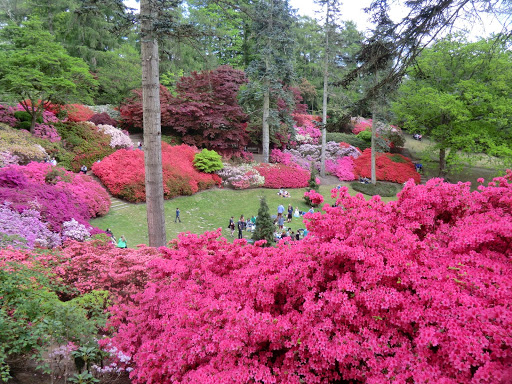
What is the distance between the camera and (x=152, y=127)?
6.77 m

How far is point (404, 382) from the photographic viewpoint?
2152 mm

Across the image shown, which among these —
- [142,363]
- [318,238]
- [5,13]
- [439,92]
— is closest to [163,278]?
[142,363]

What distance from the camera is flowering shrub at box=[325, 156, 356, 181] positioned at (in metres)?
22.0

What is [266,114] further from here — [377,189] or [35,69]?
[35,69]

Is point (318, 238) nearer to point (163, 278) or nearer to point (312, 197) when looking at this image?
point (312, 197)

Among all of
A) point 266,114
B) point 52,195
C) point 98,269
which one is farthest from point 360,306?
point 266,114

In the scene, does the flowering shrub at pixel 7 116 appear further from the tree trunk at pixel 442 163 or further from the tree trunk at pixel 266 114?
the tree trunk at pixel 442 163

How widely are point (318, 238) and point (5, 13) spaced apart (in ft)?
115

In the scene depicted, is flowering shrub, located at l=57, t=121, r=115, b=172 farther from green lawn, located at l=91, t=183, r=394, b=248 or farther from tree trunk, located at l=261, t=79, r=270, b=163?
tree trunk, located at l=261, t=79, r=270, b=163

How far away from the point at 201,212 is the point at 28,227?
7.07 meters

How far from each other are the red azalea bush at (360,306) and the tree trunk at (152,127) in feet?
11.3

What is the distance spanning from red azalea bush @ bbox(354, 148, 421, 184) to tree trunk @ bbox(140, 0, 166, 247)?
18157 mm

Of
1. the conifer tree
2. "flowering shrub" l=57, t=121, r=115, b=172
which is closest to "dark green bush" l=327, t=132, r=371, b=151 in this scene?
"flowering shrub" l=57, t=121, r=115, b=172

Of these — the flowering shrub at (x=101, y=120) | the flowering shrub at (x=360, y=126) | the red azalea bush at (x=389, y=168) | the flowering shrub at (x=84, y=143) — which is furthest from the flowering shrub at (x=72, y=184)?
the flowering shrub at (x=360, y=126)
